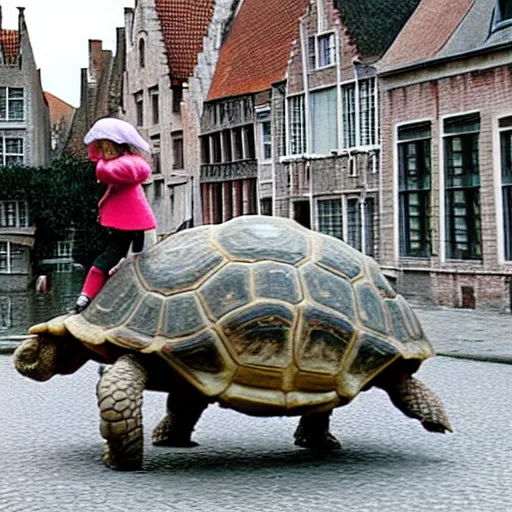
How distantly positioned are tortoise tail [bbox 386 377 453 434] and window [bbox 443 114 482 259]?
665 inches

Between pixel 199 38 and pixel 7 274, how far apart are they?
1578 cm

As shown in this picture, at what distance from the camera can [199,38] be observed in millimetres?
43875

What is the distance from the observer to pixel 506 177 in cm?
2331

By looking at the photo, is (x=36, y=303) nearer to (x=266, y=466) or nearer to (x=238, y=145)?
(x=238, y=145)

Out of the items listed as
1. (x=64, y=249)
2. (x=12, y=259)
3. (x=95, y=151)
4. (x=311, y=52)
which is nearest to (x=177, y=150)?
(x=311, y=52)

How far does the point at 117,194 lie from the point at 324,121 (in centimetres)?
2320

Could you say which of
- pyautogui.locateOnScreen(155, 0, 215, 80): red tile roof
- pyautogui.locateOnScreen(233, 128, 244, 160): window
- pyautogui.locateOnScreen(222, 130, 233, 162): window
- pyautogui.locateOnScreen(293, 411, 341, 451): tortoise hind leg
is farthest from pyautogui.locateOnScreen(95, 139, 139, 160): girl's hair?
pyautogui.locateOnScreen(155, 0, 215, 80): red tile roof

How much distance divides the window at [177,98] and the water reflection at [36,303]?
7.11 metres

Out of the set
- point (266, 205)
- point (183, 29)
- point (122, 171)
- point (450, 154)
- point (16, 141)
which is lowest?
point (122, 171)

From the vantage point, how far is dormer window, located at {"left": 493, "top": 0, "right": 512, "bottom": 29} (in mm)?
23688

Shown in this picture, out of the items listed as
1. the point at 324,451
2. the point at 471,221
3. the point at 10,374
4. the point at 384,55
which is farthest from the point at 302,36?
the point at 324,451

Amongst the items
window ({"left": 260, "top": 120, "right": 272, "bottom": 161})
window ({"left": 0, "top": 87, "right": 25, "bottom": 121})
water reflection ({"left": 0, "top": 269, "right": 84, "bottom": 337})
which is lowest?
water reflection ({"left": 0, "top": 269, "right": 84, "bottom": 337})

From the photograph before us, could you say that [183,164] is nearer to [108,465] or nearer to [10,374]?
[10,374]

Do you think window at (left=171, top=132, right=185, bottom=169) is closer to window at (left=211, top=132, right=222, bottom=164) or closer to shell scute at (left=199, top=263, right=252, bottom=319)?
window at (left=211, top=132, right=222, bottom=164)
